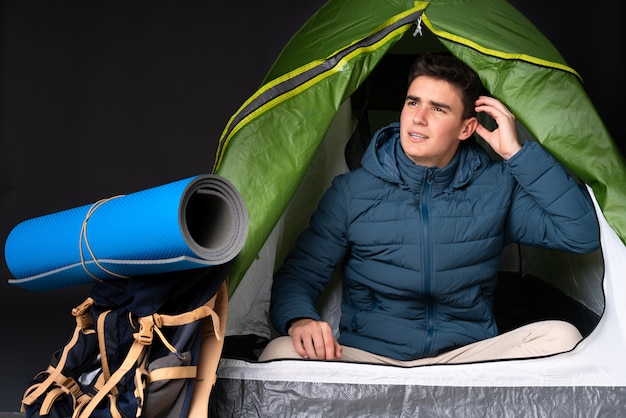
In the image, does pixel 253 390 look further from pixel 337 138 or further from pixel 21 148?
pixel 21 148

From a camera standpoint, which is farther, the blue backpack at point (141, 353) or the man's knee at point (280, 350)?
the man's knee at point (280, 350)

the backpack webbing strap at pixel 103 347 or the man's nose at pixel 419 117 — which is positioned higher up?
the man's nose at pixel 419 117

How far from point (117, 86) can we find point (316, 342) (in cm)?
199

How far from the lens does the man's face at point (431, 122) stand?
242 centimetres

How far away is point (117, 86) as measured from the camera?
389 centimetres

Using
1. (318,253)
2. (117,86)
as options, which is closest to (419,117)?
(318,253)

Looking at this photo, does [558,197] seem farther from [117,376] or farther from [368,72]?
[117,376]

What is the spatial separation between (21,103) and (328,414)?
2.27 m

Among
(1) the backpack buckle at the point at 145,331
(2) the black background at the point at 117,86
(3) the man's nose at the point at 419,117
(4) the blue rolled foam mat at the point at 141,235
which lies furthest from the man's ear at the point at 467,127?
(2) the black background at the point at 117,86

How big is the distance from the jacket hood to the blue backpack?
0.58m

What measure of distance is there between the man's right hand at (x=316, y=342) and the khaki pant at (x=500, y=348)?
2cm

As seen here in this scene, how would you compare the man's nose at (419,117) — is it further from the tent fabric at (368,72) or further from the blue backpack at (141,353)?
the blue backpack at (141,353)

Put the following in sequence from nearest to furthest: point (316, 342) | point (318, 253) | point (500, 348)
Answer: point (316, 342) < point (500, 348) < point (318, 253)

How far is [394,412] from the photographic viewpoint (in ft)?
7.01
